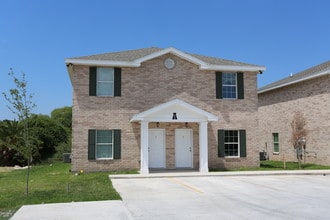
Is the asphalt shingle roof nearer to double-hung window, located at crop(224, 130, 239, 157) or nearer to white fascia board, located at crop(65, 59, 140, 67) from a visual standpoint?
white fascia board, located at crop(65, 59, 140, 67)

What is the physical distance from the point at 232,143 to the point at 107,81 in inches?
316

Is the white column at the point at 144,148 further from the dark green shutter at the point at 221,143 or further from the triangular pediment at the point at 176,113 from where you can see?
the dark green shutter at the point at 221,143

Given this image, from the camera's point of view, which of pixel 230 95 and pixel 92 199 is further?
pixel 230 95

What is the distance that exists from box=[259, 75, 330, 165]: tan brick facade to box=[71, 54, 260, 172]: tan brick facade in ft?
13.8

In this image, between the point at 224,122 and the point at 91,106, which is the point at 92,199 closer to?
the point at 91,106

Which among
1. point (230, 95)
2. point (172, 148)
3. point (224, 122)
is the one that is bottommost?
point (172, 148)

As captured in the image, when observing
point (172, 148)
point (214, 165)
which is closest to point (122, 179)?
point (172, 148)

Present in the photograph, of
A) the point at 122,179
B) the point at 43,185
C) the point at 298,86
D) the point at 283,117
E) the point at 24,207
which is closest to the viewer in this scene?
the point at 24,207

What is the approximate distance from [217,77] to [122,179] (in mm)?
8535

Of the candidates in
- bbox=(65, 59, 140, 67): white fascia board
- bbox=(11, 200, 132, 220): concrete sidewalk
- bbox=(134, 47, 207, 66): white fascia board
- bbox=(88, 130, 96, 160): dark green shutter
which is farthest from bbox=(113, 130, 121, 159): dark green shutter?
bbox=(11, 200, 132, 220): concrete sidewalk

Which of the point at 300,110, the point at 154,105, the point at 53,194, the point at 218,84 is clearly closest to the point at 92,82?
the point at 154,105

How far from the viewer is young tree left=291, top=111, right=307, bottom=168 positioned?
912 inches

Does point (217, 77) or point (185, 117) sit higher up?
point (217, 77)

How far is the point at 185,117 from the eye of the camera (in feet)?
64.0
